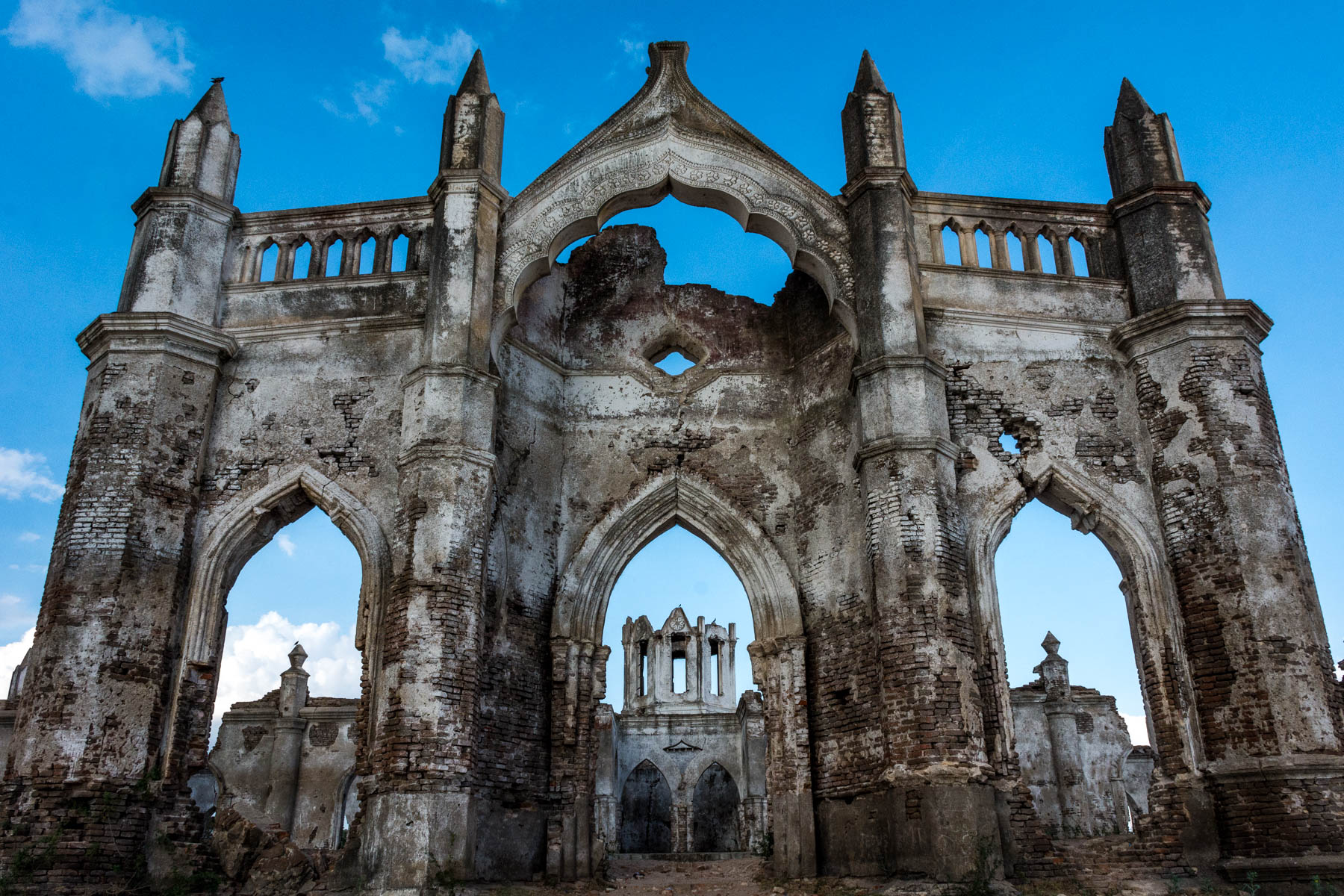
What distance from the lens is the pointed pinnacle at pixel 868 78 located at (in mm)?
13961

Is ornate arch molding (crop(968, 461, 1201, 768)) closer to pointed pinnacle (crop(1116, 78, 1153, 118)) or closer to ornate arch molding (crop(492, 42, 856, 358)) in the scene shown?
ornate arch molding (crop(492, 42, 856, 358))

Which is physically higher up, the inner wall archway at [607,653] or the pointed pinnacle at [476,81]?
the pointed pinnacle at [476,81]

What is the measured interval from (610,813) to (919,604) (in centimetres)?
1621

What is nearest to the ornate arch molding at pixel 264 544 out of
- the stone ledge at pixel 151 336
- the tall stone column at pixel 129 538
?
the tall stone column at pixel 129 538

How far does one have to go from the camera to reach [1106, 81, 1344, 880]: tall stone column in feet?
33.7

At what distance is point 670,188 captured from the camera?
14336mm

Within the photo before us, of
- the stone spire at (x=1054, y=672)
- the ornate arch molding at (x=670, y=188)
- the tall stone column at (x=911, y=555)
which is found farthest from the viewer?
the stone spire at (x=1054, y=672)

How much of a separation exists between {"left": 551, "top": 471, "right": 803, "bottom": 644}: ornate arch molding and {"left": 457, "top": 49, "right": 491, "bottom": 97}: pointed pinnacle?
213 inches

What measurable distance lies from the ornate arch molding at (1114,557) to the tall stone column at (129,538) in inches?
338

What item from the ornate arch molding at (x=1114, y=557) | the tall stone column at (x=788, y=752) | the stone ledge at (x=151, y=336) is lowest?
the tall stone column at (x=788, y=752)

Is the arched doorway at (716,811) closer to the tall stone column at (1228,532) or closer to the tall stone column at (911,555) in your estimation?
the tall stone column at (911,555)

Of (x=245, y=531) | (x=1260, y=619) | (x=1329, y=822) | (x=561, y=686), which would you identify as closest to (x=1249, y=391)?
(x=1260, y=619)

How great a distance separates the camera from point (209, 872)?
10.9 m

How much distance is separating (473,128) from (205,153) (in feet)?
11.0
